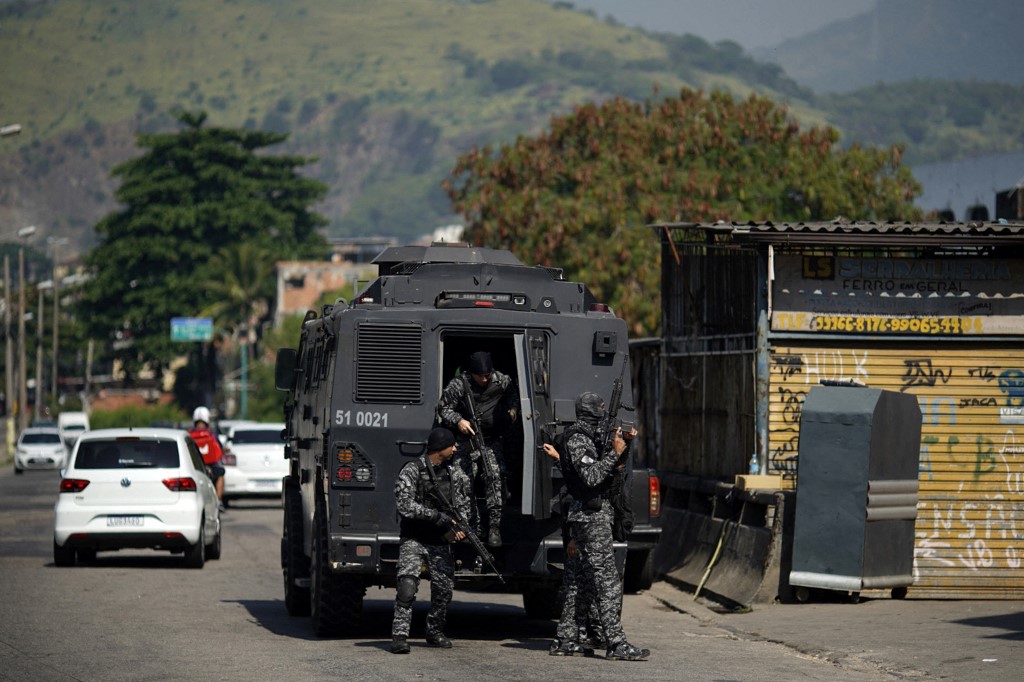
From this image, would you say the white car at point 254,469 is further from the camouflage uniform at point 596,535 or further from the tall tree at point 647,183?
the camouflage uniform at point 596,535

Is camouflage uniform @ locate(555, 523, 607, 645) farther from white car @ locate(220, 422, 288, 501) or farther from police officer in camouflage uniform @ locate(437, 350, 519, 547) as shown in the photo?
white car @ locate(220, 422, 288, 501)

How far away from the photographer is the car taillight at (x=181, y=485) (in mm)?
20406

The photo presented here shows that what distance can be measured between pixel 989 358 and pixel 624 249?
2021cm

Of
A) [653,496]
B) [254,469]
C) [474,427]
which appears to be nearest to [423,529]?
[474,427]

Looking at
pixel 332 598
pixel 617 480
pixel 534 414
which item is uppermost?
pixel 534 414

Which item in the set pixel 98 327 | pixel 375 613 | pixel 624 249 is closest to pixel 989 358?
pixel 375 613

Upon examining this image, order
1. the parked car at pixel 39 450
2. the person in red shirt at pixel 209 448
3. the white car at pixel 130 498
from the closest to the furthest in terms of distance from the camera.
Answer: the white car at pixel 130 498
the person in red shirt at pixel 209 448
the parked car at pixel 39 450

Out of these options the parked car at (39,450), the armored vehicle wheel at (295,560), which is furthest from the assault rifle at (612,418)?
the parked car at (39,450)

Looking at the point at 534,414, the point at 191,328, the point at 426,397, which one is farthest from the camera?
the point at 191,328

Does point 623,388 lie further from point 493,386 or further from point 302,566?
point 302,566

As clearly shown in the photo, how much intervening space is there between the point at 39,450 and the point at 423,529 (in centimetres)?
4732

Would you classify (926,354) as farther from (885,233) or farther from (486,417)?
(486,417)

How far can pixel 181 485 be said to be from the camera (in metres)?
20.4

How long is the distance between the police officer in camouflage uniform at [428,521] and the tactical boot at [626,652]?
138cm
